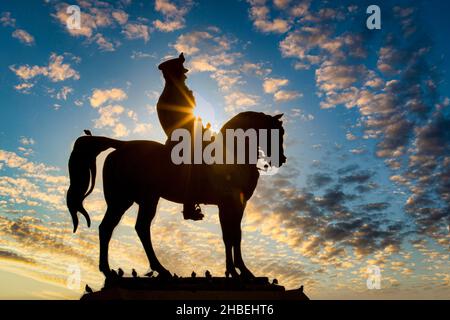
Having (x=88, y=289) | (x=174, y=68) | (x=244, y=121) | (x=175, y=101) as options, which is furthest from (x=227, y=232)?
(x=174, y=68)

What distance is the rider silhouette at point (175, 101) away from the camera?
11.7m

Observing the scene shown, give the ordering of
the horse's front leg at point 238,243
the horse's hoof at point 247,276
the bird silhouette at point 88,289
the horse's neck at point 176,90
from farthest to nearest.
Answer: the horse's neck at point 176,90 → the horse's front leg at point 238,243 → the horse's hoof at point 247,276 → the bird silhouette at point 88,289

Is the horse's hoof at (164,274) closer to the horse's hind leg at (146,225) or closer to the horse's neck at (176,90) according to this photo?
the horse's hind leg at (146,225)

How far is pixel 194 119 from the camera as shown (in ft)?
38.3

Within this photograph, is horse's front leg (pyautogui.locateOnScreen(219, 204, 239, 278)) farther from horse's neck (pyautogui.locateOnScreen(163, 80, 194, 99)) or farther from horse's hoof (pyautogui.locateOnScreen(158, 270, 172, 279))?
horse's neck (pyautogui.locateOnScreen(163, 80, 194, 99))

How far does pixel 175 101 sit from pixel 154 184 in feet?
7.97

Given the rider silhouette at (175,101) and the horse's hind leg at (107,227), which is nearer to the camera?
the horse's hind leg at (107,227)

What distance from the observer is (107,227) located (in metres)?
10.5

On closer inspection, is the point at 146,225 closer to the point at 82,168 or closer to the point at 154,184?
the point at 154,184

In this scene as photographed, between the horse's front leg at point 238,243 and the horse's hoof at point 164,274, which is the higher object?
the horse's front leg at point 238,243

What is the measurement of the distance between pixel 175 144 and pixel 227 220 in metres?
2.27

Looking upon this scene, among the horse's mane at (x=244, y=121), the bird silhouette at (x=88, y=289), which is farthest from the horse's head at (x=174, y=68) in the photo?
the bird silhouette at (x=88, y=289)
